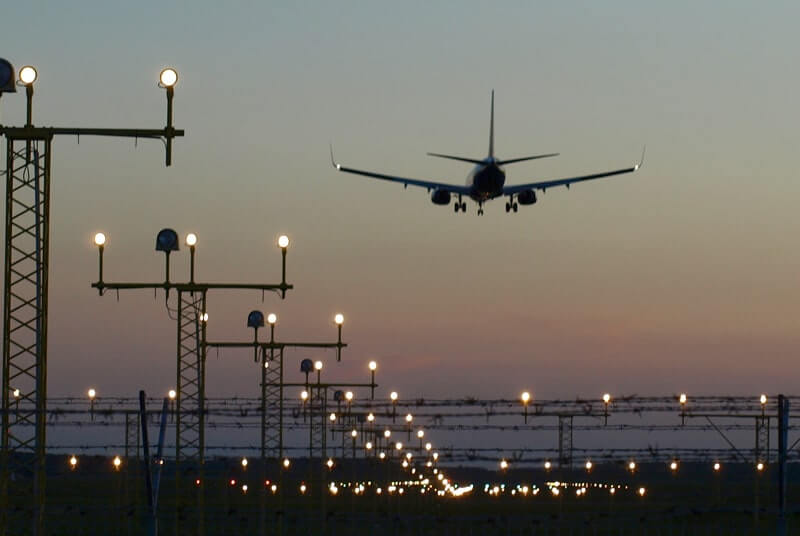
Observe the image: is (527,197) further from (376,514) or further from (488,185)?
(376,514)

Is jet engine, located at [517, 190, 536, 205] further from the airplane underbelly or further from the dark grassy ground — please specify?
the dark grassy ground

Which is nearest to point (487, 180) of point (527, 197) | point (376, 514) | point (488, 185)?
point (488, 185)

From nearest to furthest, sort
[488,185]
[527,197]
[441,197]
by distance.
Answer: [527,197] → [488,185] → [441,197]

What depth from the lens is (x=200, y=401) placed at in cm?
4744

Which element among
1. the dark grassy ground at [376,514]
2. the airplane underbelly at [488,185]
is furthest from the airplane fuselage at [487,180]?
the dark grassy ground at [376,514]

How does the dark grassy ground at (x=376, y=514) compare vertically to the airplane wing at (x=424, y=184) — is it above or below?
below

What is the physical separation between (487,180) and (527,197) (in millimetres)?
2244

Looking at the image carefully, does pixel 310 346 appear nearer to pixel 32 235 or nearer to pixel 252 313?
pixel 252 313

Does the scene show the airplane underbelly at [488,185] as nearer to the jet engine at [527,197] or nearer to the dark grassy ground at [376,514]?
the jet engine at [527,197]

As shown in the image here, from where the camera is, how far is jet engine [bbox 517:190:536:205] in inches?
3293

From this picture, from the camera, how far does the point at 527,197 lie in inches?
3312

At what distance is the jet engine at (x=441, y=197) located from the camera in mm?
84188

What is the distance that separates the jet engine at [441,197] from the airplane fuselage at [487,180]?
1.62 m

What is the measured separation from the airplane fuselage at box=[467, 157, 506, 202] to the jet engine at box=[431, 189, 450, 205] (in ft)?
5.30
